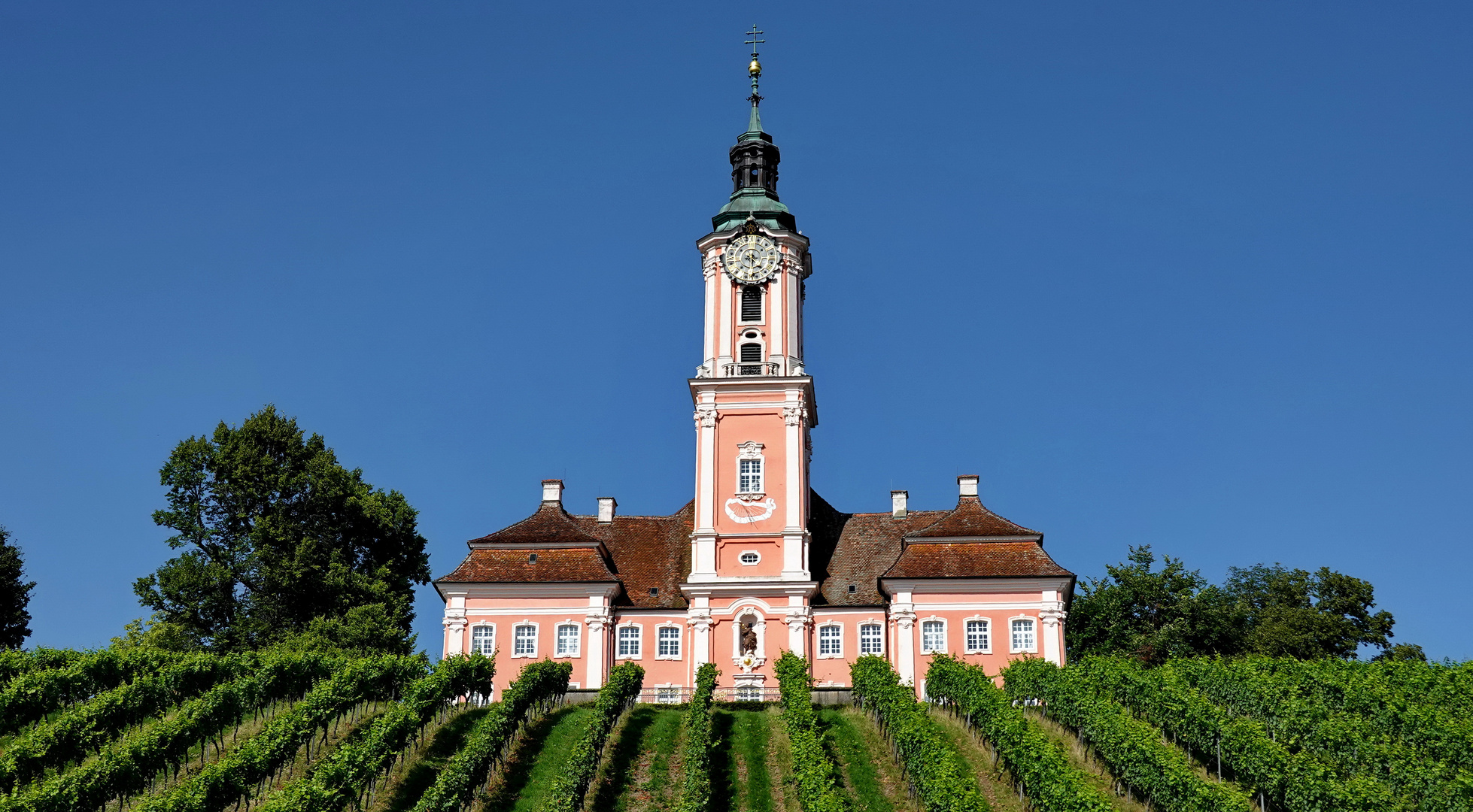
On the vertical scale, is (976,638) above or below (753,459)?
below

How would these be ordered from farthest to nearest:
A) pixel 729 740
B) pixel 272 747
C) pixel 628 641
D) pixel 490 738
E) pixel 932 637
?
1. pixel 628 641
2. pixel 932 637
3. pixel 729 740
4. pixel 490 738
5. pixel 272 747

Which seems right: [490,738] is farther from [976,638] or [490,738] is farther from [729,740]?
[976,638]

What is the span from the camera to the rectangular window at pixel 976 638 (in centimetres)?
5125

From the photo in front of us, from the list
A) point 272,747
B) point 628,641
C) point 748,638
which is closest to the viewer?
point 272,747

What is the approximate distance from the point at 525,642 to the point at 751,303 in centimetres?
1531

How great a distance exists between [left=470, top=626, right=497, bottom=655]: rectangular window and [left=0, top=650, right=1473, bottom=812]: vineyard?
5930 mm

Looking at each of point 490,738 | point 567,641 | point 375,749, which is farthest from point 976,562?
point 375,749

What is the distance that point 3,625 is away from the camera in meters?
57.4

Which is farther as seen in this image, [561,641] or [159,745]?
[561,641]

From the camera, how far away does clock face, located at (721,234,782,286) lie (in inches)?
2205

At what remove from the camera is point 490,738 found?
35812 millimetres

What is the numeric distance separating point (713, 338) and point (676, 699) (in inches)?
540

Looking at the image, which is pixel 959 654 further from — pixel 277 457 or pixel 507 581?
pixel 277 457

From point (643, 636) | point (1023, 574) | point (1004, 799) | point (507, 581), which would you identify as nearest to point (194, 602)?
point (507, 581)
